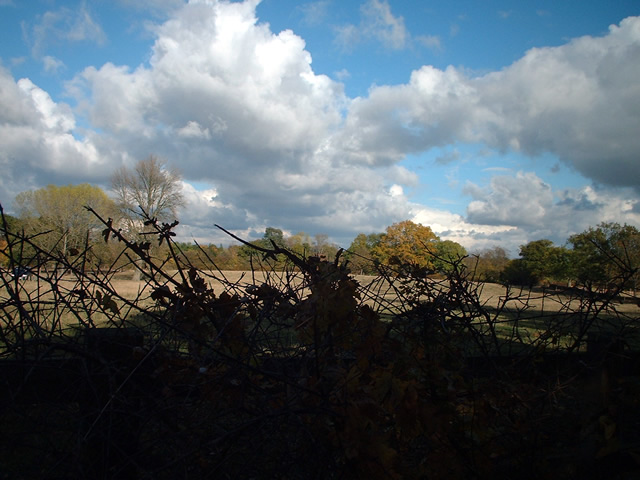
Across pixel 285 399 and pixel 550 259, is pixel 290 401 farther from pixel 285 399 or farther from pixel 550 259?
pixel 550 259

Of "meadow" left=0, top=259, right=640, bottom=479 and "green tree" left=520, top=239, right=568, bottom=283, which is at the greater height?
"green tree" left=520, top=239, right=568, bottom=283

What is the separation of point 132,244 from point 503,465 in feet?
7.21

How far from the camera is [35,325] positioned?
175 centimetres

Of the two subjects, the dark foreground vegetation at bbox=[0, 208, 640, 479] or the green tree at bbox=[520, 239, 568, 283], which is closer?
the dark foreground vegetation at bbox=[0, 208, 640, 479]

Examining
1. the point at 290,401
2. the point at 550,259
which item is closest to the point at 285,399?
the point at 290,401

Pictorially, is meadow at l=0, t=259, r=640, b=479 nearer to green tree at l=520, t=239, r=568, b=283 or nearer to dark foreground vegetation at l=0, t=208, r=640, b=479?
dark foreground vegetation at l=0, t=208, r=640, b=479

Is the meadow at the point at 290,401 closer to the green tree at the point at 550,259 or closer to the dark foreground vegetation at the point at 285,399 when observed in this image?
the dark foreground vegetation at the point at 285,399

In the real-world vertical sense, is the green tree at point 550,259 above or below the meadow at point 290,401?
above

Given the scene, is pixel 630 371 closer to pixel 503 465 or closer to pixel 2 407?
pixel 503 465

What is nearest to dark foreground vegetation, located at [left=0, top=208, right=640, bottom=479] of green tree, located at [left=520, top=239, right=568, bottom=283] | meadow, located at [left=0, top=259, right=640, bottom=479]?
meadow, located at [left=0, top=259, right=640, bottom=479]

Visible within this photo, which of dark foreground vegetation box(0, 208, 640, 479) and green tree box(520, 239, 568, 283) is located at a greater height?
green tree box(520, 239, 568, 283)

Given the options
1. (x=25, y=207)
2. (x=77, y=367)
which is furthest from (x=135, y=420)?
(x=25, y=207)

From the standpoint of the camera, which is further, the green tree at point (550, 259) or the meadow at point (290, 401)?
the green tree at point (550, 259)

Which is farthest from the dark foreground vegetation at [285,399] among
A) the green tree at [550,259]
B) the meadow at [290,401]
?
the green tree at [550,259]
